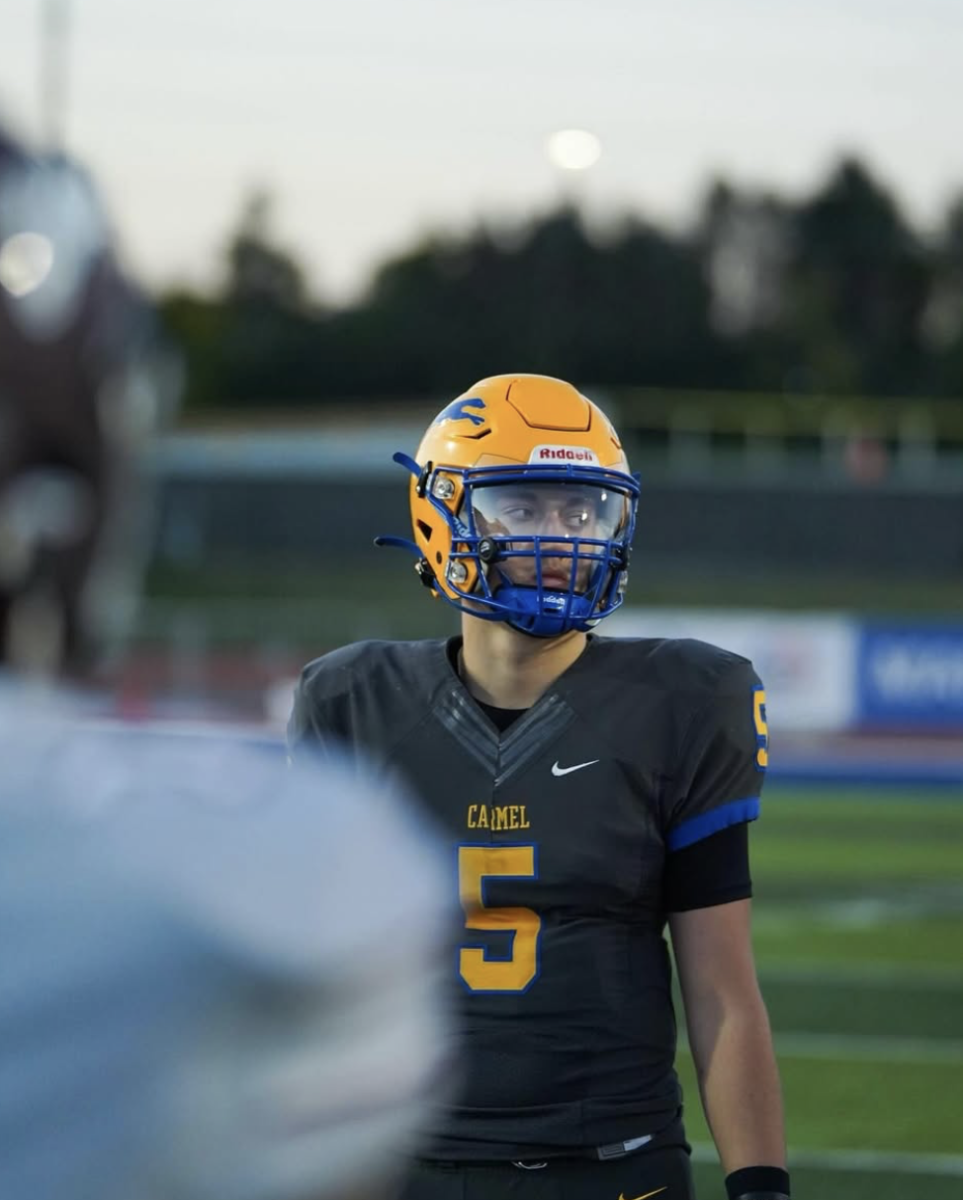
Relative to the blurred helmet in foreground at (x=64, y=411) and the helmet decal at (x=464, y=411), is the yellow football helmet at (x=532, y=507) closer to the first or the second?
the helmet decal at (x=464, y=411)

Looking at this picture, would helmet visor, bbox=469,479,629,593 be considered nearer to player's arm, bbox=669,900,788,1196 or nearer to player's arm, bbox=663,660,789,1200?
player's arm, bbox=663,660,789,1200

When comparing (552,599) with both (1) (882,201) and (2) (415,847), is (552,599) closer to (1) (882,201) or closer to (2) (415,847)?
(2) (415,847)

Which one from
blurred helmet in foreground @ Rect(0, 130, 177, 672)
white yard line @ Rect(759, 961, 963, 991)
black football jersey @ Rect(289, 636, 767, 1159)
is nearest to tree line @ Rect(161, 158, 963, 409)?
white yard line @ Rect(759, 961, 963, 991)

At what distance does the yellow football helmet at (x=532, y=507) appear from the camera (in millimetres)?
2531

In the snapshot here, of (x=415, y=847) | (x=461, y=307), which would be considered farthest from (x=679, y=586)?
(x=415, y=847)

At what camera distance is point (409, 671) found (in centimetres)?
261

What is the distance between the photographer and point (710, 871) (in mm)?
2420

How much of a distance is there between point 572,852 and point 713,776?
0.19 metres

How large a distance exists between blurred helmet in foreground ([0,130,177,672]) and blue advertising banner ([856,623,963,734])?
52.9 ft

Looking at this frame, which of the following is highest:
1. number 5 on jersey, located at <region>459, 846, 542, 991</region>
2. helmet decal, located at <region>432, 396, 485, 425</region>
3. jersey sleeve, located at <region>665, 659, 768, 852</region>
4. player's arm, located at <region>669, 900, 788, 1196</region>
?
helmet decal, located at <region>432, 396, 485, 425</region>

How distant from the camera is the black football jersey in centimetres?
234

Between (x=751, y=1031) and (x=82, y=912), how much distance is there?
65.1 inches

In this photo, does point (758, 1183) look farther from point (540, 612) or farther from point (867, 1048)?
point (867, 1048)

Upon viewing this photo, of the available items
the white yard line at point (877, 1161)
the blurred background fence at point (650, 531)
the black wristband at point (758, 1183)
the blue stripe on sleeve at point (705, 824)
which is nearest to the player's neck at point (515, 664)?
the blue stripe on sleeve at point (705, 824)
